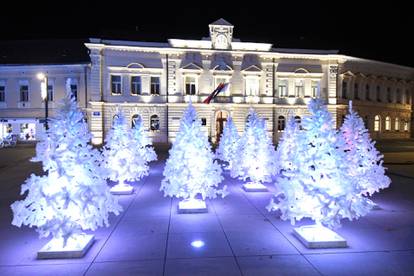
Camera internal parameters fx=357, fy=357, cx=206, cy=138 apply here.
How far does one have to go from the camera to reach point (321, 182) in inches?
303

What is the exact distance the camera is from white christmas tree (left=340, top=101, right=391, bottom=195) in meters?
11.0

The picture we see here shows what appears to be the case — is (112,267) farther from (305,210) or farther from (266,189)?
(266,189)

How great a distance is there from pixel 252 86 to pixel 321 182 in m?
39.7

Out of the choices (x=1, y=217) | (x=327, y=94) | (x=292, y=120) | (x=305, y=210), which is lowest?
(x=1, y=217)

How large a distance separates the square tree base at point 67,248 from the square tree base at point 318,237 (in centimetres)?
453

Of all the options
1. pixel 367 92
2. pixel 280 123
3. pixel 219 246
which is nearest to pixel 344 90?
pixel 367 92

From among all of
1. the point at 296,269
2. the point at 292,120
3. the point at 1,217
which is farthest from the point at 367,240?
the point at 292,120

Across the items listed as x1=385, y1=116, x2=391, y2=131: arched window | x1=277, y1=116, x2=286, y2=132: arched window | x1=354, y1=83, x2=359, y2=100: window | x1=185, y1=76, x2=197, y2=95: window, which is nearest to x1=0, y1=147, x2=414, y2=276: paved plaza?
x1=185, y1=76, x2=197, y2=95: window

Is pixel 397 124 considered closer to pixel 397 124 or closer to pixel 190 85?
pixel 397 124

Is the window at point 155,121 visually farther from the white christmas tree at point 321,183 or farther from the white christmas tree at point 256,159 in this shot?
the white christmas tree at point 321,183

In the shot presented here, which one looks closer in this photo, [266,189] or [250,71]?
[266,189]

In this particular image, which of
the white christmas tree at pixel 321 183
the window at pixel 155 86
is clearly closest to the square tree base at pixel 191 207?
the white christmas tree at pixel 321 183

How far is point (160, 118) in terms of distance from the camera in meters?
43.8

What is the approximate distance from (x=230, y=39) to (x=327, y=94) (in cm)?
1536
